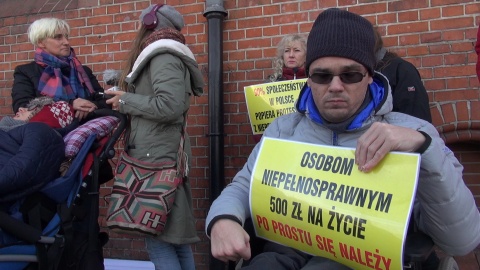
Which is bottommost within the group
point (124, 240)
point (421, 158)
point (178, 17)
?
point (124, 240)

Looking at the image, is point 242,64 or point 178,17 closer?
point 178,17

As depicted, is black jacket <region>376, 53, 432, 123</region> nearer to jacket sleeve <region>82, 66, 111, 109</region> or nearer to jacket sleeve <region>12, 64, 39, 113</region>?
jacket sleeve <region>82, 66, 111, 109</region>

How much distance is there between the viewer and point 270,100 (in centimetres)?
336

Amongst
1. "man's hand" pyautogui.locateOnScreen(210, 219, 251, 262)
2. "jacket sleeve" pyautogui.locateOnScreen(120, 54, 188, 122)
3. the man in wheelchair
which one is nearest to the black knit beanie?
the man in wheelchair

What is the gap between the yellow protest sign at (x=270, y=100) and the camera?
128 inches

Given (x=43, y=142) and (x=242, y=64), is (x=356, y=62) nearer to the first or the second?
(x=43, y=142)

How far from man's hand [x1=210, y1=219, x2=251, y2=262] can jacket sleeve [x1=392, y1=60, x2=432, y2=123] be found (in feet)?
4.69

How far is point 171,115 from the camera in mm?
2861

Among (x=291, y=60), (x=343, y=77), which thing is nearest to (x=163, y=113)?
(x=291, y=60)

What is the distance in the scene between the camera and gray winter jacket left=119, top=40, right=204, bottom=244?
285 cm

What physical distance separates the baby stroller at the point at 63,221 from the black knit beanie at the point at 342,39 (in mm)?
1467

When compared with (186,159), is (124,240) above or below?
below

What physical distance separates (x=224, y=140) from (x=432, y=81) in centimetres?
169

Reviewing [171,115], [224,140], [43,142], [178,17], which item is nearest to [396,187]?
[171,115]
